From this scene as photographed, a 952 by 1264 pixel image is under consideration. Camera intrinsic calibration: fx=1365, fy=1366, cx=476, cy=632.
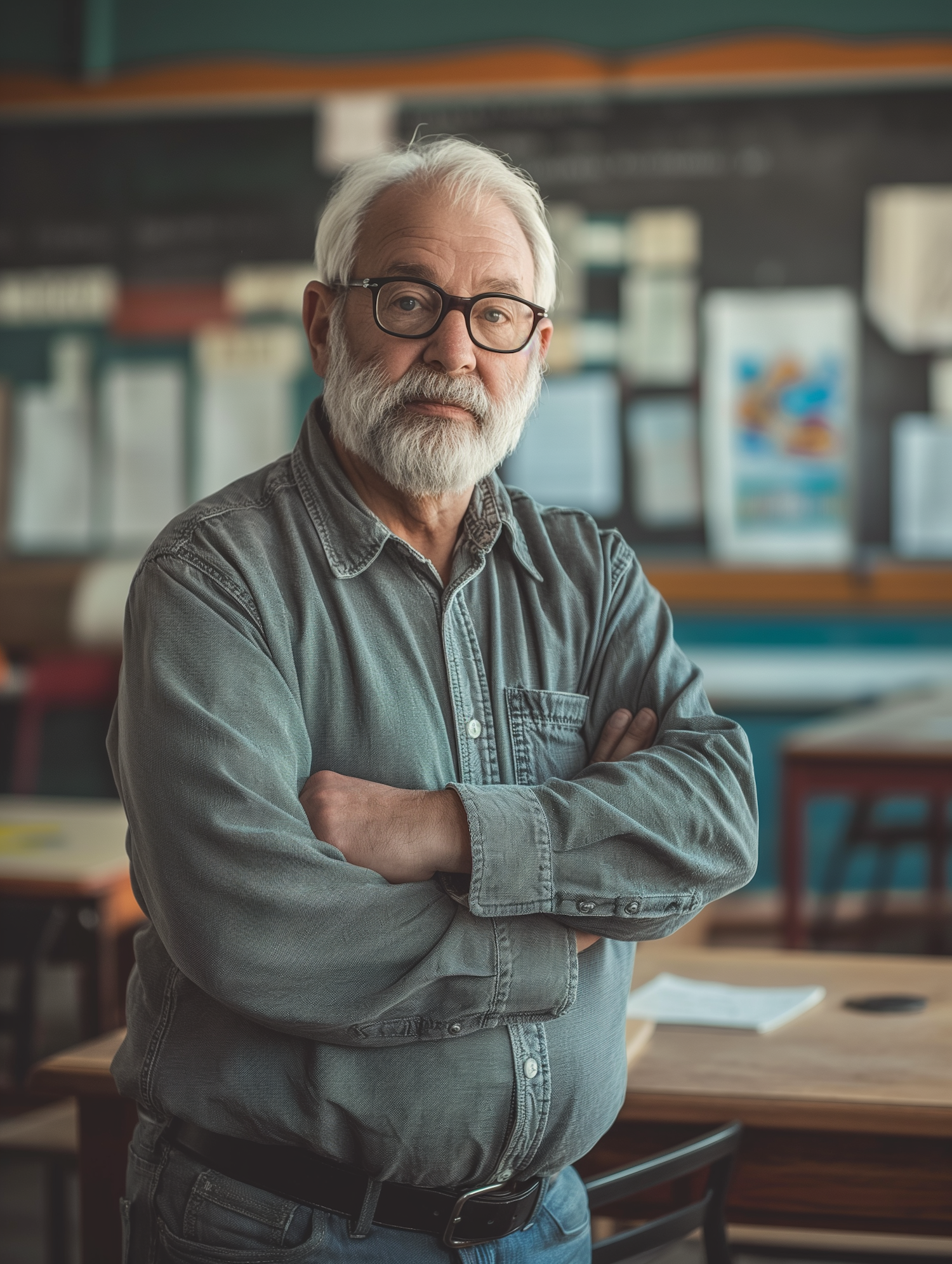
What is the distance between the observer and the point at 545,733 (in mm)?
1314

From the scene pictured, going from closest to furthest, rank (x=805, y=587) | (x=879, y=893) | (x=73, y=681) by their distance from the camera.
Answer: (x=879, y=893)
(x=805, y=587)
(x=73, y=681)

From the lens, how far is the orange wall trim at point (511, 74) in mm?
4648

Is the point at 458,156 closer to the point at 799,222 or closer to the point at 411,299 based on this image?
the point at 411,299

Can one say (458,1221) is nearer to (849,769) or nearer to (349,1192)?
(349,1192)

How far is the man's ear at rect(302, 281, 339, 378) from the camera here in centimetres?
137

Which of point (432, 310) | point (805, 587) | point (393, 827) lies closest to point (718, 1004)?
point (393, 827)

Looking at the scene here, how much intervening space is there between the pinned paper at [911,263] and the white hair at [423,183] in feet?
12.0

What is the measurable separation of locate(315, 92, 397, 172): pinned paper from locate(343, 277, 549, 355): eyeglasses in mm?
3901

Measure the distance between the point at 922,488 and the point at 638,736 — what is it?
3.69 meters

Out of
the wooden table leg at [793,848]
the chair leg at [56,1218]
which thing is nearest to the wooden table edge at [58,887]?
the chair leg at [56,1218]

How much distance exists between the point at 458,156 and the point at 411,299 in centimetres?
15

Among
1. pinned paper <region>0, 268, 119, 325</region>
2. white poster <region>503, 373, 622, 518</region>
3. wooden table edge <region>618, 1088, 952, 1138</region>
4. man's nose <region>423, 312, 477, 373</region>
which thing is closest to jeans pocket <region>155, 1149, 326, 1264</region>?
wooden table edge <region>618, 1088, 952, 1138</region>

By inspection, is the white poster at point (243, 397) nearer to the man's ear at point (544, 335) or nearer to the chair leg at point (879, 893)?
the chair leg at point (879, 893)

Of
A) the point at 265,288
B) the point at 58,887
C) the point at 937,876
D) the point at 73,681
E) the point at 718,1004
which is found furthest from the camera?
the point at 265,288
